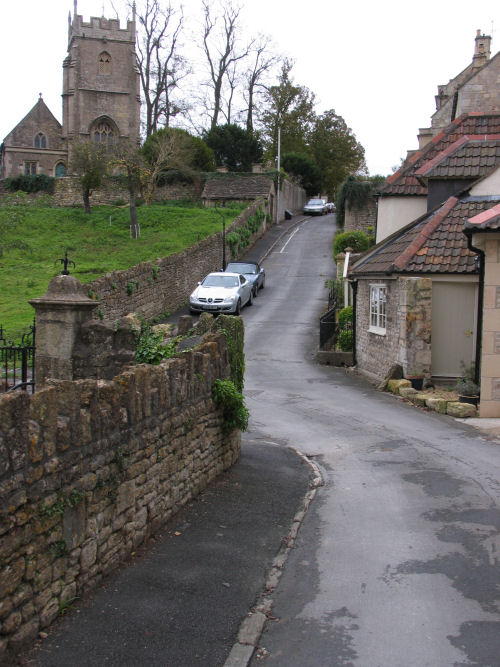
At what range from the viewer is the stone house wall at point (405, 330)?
15961 mm

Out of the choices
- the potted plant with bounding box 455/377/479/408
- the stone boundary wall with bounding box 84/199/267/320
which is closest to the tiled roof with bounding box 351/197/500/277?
the potted plant with bounding box 455/377/479/408

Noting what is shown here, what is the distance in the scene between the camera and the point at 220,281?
2861 centimetres

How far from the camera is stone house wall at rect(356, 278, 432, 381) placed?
15961mm

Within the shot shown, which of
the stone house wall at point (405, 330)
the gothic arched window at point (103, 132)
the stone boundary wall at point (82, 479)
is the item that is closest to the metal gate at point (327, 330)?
the stone house wall at point (405, 330)

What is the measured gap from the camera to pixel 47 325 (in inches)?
370

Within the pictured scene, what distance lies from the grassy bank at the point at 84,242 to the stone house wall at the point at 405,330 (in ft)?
32.1

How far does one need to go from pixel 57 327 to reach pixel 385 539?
5.39 m

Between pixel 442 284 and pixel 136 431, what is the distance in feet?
39.9

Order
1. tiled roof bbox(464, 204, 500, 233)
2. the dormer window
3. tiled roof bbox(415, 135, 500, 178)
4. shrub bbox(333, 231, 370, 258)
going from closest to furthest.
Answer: tiled roof bbox(464, 204, 500, 233) → tiled roof bbox(415, 135, 500, 178) → shrub bbox(333, 231, 370, 258) → the dormer window

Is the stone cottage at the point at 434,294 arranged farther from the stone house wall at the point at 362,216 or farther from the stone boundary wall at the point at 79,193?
the stone boundary wall at the point at 79,193

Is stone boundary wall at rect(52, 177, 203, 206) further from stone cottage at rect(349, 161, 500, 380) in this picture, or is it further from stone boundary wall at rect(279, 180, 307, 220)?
stone cottage at rect(349, 161, 500, 380)

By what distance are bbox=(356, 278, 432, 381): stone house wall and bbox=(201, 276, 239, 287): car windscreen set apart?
10.9m

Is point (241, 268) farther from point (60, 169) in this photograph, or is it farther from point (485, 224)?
point (60, 169)

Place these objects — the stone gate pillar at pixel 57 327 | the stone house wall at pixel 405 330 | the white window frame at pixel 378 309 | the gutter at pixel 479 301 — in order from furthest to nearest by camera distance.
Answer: the white window frame at pixel 378 309, the stone house wall at pixel 405 330, the gutter at pixel 479 301, the stone gate pillar at pixel 57 327
